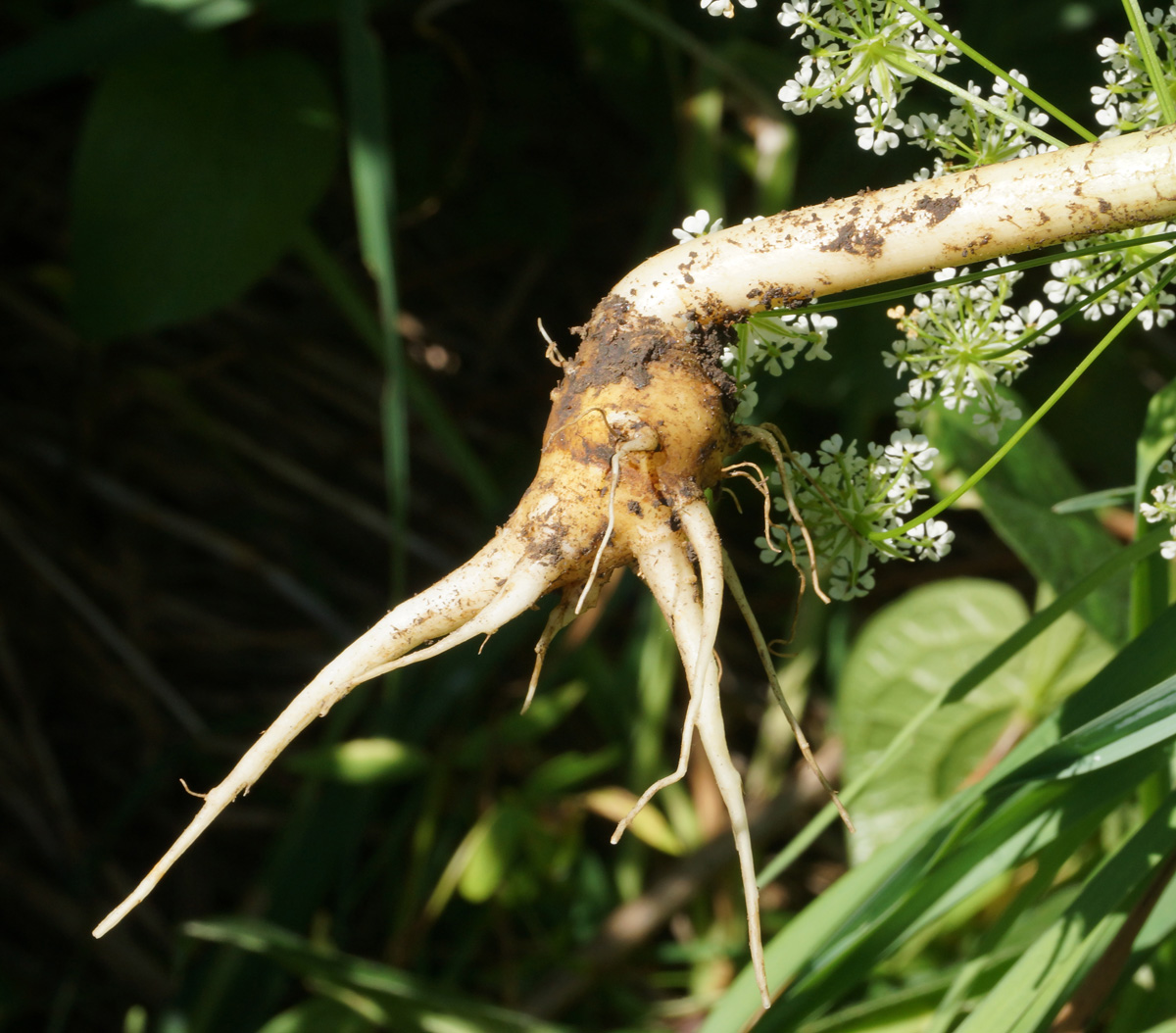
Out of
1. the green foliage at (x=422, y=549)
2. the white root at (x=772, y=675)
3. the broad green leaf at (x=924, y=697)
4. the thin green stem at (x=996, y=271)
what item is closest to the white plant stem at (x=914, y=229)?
the thin green stem at (x=996, y=271)

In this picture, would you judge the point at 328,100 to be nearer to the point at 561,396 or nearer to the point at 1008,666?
the point at 561,396

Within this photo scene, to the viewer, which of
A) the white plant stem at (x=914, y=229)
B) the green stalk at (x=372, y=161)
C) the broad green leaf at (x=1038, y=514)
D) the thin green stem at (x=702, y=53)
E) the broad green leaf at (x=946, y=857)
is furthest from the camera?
the thin green stem at (x=702, y=53)

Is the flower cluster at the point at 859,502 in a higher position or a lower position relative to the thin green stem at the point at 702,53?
lower

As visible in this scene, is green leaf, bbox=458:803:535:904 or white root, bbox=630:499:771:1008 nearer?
white root, bbox=630:499:771:1008

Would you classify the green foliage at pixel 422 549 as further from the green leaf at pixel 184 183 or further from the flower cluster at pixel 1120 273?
the flower cluster at pixel 1120 273

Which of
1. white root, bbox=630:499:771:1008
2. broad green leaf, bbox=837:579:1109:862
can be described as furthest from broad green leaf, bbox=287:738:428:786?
white root, bbox=630:499:771:1008

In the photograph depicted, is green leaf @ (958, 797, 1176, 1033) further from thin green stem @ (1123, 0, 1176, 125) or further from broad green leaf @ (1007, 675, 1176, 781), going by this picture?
thin green stem @ (1123, 0, 1176, 125)
